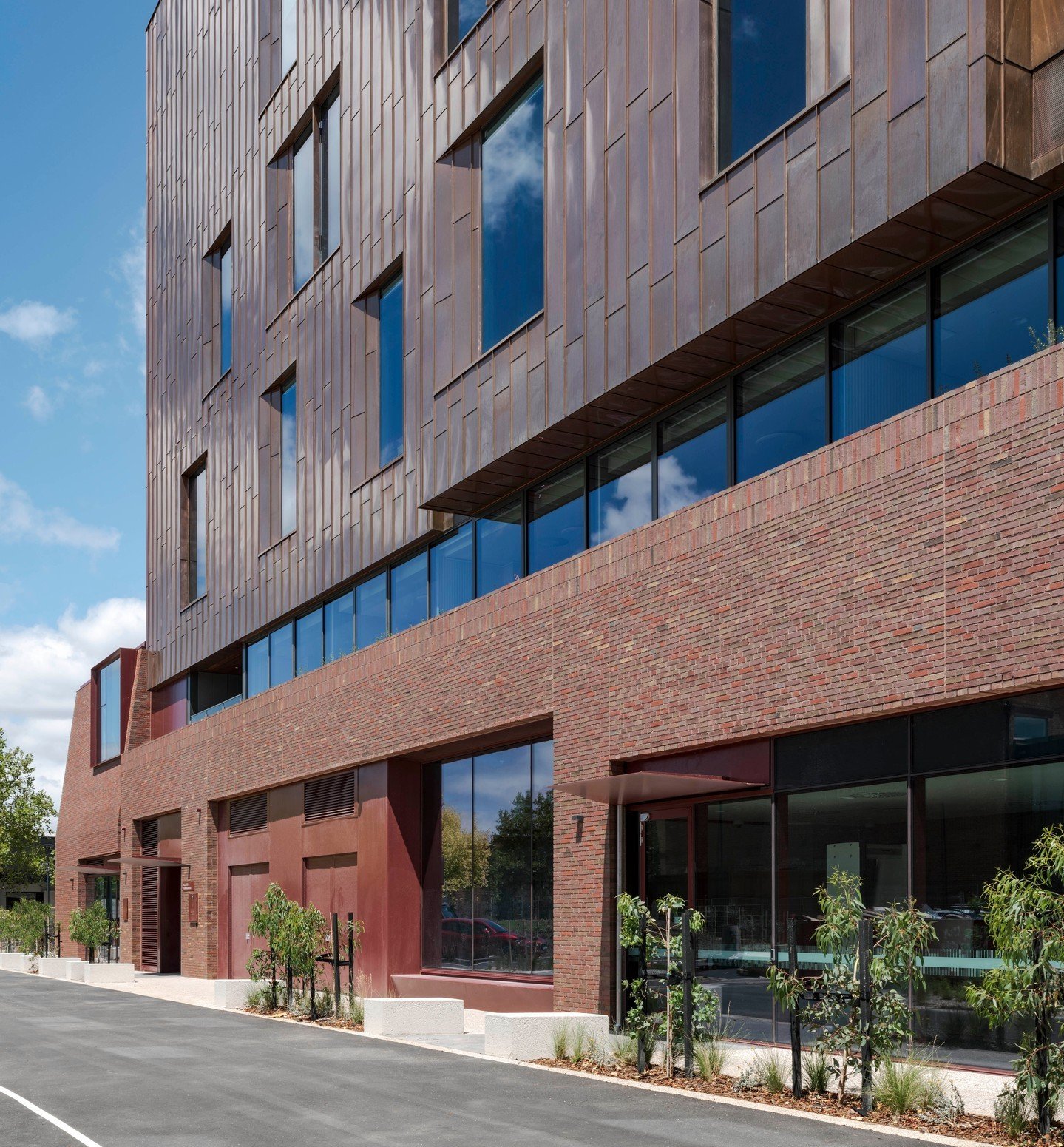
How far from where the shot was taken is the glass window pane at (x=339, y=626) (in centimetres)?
3306

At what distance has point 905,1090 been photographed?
1347 centimetres

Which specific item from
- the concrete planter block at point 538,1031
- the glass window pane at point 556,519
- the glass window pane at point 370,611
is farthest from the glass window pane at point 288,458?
the concrete planter block at point 538,1031

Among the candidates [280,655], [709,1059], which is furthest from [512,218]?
[280,655]

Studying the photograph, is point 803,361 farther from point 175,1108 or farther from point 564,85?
point 175,1108

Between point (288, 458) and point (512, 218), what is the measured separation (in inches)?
517

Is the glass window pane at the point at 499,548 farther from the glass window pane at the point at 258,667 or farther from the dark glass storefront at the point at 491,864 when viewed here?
the glass window pane at the point at 258,667

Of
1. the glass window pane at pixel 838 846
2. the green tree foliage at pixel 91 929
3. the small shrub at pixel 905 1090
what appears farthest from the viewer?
the green tree foliage at pixel 91 929

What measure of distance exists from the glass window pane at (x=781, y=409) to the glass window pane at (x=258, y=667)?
68.2ft

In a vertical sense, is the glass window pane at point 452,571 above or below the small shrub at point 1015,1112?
above

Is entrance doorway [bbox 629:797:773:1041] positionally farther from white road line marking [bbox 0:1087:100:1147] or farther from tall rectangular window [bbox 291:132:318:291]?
tall rectangular window [bbox 291:132:318:291]

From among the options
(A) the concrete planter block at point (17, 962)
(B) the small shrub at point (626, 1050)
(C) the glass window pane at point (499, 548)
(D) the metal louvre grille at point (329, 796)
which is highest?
(C) the glass window pane at point (499, 548)

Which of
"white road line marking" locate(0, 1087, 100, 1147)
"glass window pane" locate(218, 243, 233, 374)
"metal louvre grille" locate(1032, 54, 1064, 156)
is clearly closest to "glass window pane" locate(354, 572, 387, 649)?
"glass window pane" locate(218, 243, 233, 374)

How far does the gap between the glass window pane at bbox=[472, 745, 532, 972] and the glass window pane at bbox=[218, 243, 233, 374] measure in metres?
19.1

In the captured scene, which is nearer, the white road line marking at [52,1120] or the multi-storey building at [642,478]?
the white road line marking at [52,1120]
